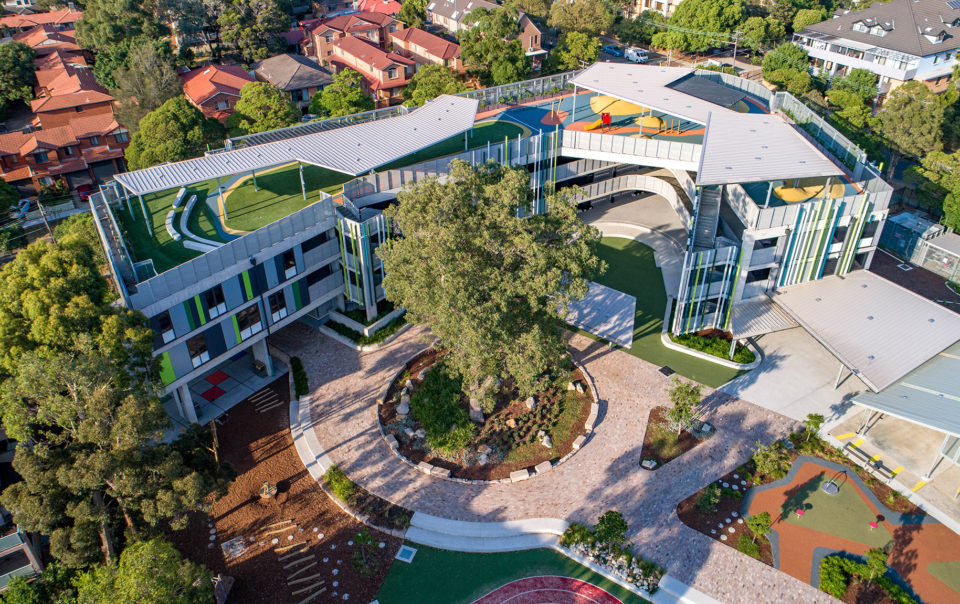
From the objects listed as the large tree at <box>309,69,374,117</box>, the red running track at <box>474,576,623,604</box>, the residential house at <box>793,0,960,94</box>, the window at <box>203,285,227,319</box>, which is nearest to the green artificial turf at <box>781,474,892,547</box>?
the red running track at <box>474,576,623,604</box>

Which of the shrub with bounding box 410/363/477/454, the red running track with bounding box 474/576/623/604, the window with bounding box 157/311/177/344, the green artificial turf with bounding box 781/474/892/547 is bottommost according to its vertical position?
the red running track with bounding box 474/576/623/604

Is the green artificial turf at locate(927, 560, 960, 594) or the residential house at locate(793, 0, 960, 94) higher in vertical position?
the residential house at locate(793, 0, 960, 94)

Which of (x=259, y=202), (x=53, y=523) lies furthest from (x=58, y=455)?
(x=259, y=202)

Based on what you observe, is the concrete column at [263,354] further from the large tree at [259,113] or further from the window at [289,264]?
the large tree at [259,113]

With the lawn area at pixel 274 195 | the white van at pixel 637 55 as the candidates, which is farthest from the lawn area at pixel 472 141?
the white van at pixel 637 55

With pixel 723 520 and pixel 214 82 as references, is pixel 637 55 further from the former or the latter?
pixel 723 520

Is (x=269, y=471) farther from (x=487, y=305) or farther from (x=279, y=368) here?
(x=487, y=305)

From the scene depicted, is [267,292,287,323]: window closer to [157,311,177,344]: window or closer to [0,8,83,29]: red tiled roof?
[157,311,177,344]: window
